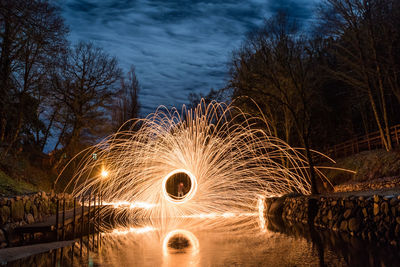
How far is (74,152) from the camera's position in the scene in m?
29.8

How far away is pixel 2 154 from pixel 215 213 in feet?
38.8

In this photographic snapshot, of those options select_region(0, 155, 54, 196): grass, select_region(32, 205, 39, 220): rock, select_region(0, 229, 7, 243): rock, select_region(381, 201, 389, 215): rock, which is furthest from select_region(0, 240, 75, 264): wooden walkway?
select_region(381, 201, 389, 215): rock

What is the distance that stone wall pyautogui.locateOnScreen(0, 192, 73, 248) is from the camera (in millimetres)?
10219

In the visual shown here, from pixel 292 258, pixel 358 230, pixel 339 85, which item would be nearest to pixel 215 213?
pixel 358 230

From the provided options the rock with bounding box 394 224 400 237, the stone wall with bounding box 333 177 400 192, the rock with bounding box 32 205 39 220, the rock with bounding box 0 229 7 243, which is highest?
the stone wall with bounding box 333 177 400 192

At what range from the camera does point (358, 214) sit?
900 cm

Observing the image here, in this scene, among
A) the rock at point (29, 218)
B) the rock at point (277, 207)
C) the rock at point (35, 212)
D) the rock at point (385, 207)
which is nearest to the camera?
the rock at point (385, 207)

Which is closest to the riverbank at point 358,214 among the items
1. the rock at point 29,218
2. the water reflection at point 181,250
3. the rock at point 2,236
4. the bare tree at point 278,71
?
the water reflection at point 181,250

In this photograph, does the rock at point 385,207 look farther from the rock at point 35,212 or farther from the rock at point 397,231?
the rock at point 35,212

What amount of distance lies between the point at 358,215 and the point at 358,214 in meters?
0.03

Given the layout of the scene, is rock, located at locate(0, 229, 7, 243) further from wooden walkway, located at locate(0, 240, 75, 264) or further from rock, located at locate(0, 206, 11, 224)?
wooden walkway, located at locate(0, 240, 75, 264)

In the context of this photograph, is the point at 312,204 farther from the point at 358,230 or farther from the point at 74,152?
the point at 74,152

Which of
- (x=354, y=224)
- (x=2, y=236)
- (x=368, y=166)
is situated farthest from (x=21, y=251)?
(x=368, y=166)

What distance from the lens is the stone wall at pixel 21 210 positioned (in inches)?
402
